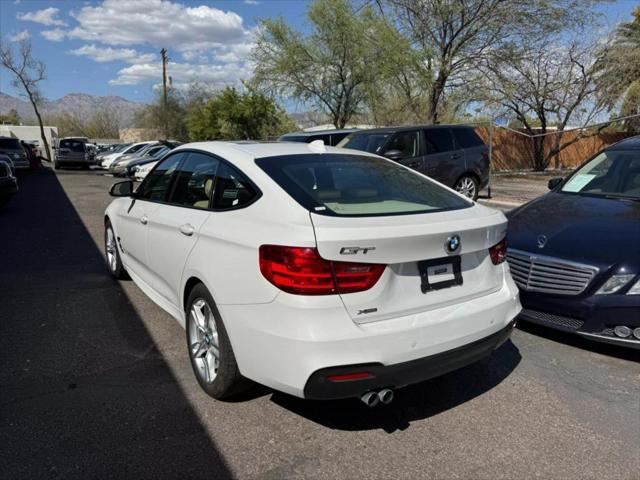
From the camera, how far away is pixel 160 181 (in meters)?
4.31

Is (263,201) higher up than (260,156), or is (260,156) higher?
(260,156)

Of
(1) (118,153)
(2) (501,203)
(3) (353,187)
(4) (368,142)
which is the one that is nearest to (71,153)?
(1) (118,153)

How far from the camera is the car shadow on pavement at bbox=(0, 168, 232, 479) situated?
2574mm

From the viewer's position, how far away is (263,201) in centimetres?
287

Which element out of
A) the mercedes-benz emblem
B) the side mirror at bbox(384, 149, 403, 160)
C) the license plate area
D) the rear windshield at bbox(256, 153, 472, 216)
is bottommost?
the mercedes-benz emblem

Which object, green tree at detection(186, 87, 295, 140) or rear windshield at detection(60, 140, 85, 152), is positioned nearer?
rear windshield at detection(60, 140, 85, 152)

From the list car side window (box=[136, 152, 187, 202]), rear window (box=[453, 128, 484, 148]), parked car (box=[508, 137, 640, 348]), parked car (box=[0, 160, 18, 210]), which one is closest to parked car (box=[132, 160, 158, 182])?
parked car (box=[0, 160, 18, 210])

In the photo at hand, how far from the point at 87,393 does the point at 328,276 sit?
191 cm

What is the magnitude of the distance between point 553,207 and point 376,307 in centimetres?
317

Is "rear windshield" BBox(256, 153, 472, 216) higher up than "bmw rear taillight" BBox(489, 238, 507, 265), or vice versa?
"rear windshield" BBox(256, 153, 472, 216)

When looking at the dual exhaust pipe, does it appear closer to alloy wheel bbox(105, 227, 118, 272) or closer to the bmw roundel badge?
the bmw roundel badge

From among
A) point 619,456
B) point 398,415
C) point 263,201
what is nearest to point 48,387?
point 263,201

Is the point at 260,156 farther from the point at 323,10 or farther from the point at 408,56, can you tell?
the point at 323,10

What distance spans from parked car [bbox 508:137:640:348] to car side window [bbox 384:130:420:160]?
5.27m
